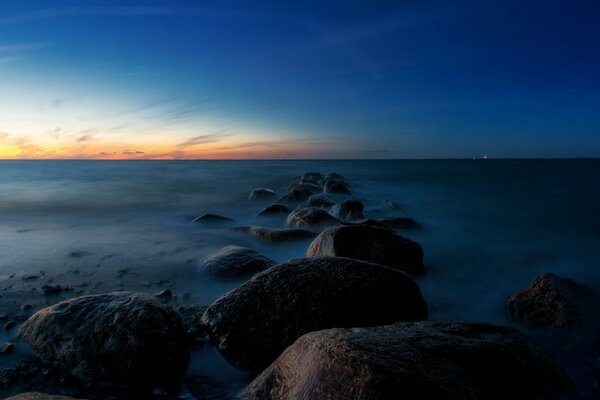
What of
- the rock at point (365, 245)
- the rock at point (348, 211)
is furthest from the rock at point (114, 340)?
the rock at point (348, 211)

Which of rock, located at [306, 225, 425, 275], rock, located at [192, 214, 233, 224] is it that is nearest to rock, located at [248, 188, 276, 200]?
rock, located at [192, 214, 233, 224]

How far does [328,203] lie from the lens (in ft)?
41.8

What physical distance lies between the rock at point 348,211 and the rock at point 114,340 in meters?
7.49

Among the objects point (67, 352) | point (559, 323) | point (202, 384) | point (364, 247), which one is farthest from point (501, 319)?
point (67, 352)

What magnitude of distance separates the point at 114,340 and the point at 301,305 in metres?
1.58

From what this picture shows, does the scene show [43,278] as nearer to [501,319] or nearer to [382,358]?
[382,358]

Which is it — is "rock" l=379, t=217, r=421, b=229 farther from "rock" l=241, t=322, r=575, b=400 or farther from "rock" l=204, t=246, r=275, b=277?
"rock" l=241, t=322, r=575, b=400

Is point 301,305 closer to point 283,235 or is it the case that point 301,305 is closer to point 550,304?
point 550,304

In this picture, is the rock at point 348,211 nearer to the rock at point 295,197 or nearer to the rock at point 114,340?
the rock at point 295,197

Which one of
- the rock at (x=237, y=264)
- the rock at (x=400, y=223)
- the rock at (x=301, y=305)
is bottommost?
the rock at (x=400, y=223)

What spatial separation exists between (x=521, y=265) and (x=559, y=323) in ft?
11.1

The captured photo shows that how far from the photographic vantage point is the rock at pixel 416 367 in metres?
2.07

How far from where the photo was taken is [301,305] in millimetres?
3510

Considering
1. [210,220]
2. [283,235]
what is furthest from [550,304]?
[210,220]
